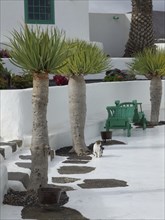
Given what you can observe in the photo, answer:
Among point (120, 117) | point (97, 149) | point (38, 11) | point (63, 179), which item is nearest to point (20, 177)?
point (63, 179)

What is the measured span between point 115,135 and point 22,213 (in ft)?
25.1

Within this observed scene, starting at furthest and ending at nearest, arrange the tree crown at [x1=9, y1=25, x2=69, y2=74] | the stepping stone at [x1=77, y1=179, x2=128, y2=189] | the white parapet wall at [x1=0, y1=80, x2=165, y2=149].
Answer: the white parapet wall at [x1=0, y1=80, x2=165, y2=149] → the stepping stone at [x1=77, y1=179, x2=128, y2=189] → the tree crown at [x1=9, y1=25, x2=69, y2=74]

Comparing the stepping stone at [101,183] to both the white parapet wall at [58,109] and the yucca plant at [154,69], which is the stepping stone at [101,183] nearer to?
the white parapet wall at [58,109]

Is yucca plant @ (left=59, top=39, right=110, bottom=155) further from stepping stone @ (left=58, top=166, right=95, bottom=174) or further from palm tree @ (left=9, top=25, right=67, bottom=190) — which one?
palm tree @ (left=9, top=25, right=67, bottom=190)

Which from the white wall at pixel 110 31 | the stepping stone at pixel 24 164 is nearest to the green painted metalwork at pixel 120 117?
the stepping stone at pixel 24 164

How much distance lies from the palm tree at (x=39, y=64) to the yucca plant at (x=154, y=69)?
8565 millimetres

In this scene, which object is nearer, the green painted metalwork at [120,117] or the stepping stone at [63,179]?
the stepping stone at [63,179]

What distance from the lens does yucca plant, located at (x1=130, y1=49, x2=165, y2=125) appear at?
15.1 meters

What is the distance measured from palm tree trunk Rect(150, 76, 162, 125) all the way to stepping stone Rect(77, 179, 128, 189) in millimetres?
7945

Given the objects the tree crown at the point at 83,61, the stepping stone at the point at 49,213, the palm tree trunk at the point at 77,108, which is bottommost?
the stepping stone at the point at 49,213

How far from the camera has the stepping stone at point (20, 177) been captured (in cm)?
736

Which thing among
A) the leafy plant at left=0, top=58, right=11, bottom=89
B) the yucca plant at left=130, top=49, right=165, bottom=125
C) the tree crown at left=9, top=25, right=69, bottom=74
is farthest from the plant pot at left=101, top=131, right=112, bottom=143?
the tree crown at left=9, top=25, right=69, bottom=74

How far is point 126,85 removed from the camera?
17.0 m

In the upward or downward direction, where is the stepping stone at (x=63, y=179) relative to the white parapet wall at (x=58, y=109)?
downward
